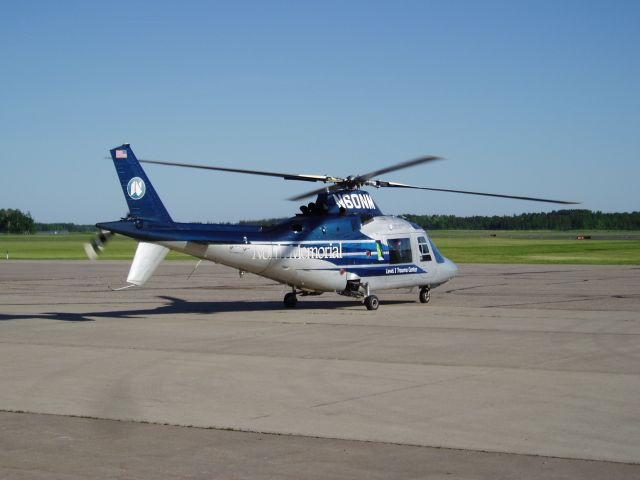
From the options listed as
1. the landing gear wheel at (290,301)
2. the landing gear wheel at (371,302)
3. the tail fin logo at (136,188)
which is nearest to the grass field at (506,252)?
the tail fin logo at (136,188)

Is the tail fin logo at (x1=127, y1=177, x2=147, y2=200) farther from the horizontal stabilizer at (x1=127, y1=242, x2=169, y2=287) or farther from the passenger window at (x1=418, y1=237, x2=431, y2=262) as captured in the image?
the passenger window at (x1=418, y1=237, x2=431, y2=262)

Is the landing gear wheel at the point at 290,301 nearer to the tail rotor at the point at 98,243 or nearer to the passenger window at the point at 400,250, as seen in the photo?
the passenger window at the point at 400,250

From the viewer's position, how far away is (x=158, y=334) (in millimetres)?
19938

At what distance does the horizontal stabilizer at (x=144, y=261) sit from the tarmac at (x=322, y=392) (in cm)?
129

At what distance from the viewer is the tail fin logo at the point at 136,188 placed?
21.6 meters

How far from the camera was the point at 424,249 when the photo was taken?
91.5 feet

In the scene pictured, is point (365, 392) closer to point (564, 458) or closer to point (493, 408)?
point (493, 408)

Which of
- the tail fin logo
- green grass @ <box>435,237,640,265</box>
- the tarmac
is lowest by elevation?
the tarmac

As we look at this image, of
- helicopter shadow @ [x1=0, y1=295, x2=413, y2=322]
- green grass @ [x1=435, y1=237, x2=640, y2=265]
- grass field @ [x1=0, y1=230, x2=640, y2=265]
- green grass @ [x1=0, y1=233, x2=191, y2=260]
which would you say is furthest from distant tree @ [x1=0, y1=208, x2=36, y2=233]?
helicopter shadow @ [x1=0, y1=295, x2=413, y2=322]

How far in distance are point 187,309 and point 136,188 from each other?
578 cm

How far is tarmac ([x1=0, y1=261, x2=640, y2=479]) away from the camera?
29.5 ft

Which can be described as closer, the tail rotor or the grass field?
the tail rotor

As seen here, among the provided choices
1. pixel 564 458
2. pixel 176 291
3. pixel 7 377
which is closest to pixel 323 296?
pixel 176 291

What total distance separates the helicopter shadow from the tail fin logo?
3.78 m
